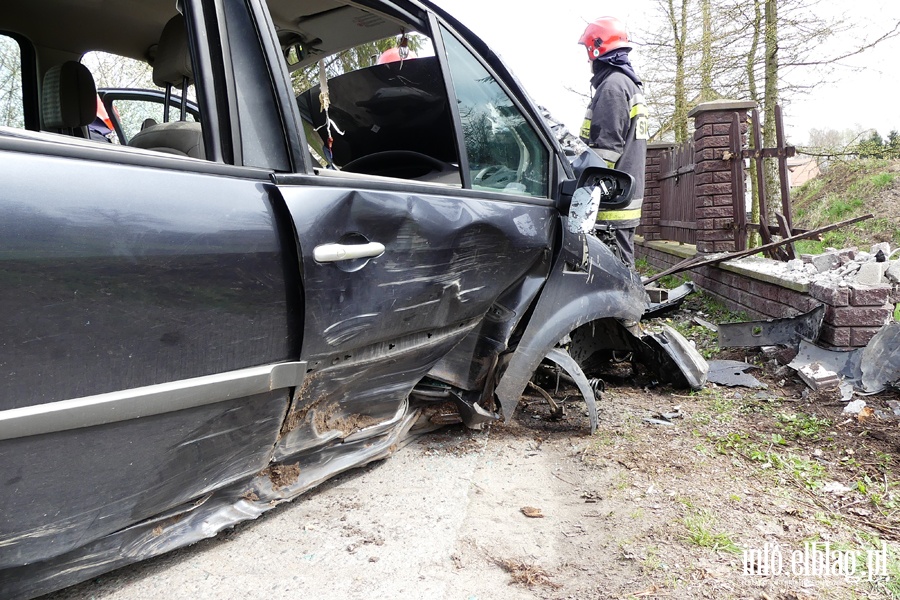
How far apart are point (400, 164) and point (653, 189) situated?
735cm

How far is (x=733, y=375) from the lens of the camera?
4.08m

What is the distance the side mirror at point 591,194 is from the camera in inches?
103

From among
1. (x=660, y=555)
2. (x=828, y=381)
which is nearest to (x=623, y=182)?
(x=660, y=555)

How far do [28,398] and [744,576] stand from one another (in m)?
1.99

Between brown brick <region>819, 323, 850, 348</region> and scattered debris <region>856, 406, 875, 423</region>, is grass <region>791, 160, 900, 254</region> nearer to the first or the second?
brown brick <region>819, 323, 850, 348</region>

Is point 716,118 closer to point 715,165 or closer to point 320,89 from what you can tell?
point 715,165

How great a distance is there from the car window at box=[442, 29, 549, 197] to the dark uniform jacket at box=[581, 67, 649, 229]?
2250mm

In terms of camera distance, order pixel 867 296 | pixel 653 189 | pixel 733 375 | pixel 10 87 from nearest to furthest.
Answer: pixel 10 87 → pixel 867 296 → pixel 733 375 → pixel 653 189

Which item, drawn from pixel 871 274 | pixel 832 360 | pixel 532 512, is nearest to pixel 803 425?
pixel 832 360

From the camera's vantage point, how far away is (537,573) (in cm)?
193

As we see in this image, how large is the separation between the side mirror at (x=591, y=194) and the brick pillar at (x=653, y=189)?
702 cm

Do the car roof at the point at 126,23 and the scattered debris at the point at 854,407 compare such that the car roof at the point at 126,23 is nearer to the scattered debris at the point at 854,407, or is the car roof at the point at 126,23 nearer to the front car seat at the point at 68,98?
the front car seat at the point at 68,98

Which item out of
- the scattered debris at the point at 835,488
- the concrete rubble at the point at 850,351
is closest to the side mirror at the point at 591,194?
the scattered debris at the point at 835,488

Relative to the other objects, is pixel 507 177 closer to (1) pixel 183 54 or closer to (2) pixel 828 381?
(1) pixel 183 54
